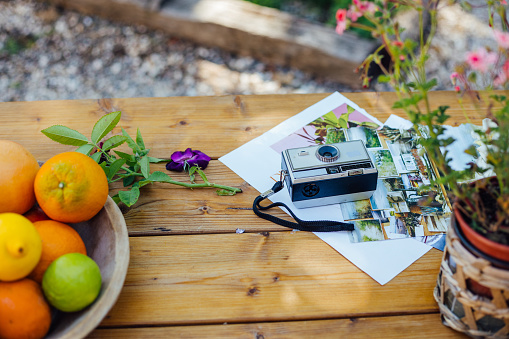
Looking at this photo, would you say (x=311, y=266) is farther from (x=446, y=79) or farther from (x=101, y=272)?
(x=446, y=79)

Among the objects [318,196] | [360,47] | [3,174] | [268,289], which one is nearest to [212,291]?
[268,289]

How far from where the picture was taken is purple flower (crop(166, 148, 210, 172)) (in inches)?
36.7

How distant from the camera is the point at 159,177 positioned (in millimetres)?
867

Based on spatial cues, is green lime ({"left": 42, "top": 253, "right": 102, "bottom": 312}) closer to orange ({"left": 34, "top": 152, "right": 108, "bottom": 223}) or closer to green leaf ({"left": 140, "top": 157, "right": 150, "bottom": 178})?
orange ({"left": 34, "top": 152, "right": 108, "bottom": 223})

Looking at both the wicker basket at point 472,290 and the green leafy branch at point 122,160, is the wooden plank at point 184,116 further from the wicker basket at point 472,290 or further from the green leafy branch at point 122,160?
the wicker basket at point 472,290

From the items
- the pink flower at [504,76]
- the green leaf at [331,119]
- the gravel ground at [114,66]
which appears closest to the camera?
the pink flower at [504,76]

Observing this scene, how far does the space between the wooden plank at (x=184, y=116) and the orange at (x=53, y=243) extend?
0.32m

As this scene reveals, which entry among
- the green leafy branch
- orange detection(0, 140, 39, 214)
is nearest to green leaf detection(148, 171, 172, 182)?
the green leafy branch

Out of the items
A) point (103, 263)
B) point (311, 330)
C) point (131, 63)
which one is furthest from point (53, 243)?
point (131, 63)

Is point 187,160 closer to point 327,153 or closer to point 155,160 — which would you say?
point 155,160

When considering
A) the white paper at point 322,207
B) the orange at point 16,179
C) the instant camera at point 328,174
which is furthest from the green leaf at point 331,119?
the orange at point 16,179

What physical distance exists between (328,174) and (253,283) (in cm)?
24

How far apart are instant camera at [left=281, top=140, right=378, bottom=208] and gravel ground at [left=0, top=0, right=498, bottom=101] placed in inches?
50.7

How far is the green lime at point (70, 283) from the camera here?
61cm
